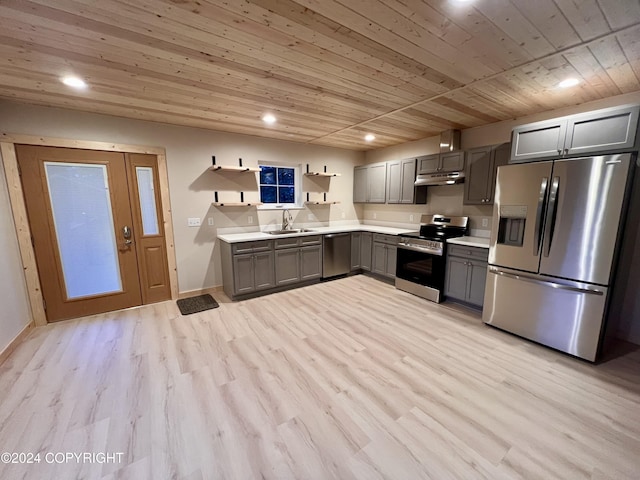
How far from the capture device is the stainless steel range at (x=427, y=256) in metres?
3.63

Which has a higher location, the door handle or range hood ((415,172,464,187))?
range hood ((415,172,464,187))

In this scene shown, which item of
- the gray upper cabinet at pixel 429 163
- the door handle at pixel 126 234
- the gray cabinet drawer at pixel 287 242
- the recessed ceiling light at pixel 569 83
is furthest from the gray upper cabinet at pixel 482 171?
the door handle at pixel 126 234

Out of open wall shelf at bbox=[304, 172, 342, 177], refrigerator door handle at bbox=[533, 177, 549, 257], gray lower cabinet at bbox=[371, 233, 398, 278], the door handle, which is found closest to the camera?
refrigerator door handle at bbox=[533, 177, 549, 257]

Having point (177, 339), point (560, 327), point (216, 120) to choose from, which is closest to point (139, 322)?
point (177, 339)

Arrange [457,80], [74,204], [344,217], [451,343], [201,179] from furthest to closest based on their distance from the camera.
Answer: [344,217] < [201,179] < [74,204] < [451,343] < [457,80]

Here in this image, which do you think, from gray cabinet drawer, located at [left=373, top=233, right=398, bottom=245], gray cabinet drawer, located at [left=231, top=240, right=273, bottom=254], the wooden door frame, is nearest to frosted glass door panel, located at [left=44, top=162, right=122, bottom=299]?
the wooden door frame

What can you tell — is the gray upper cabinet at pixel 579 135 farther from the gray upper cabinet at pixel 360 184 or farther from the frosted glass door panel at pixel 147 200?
the frosted glass door panel at pixel 147 200

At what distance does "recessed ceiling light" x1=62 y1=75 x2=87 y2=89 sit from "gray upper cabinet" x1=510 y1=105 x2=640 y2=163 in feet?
13.8

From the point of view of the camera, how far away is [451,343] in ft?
8.71

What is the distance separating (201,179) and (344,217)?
→ 287cm

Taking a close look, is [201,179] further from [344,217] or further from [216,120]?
[344,217]

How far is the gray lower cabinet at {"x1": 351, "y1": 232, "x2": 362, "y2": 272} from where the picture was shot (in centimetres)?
489

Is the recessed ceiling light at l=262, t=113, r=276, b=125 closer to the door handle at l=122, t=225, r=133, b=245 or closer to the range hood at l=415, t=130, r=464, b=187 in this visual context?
the door handle at l=122, t=225, r=133, b=245

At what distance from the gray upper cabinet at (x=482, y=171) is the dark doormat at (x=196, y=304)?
3.90 m
